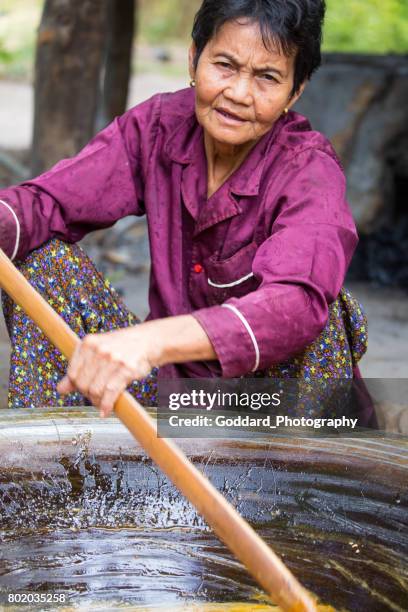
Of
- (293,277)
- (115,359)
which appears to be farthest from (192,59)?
(115,359)

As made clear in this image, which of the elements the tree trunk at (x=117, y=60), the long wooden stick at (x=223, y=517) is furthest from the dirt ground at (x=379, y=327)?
the long wooden stick at (x=223, y=517)

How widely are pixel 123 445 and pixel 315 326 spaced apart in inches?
17.6

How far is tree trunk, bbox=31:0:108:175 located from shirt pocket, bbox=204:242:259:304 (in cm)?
241

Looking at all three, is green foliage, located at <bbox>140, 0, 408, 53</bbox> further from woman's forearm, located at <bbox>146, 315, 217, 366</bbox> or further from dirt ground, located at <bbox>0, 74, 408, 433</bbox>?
woman's forearm, located at <bbox>146, 315, 217, 366</bbox>

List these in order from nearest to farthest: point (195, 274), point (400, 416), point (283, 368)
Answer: point (283, 368)
point (195, 274)
point (400, 416)

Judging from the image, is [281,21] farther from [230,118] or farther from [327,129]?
[327,129]

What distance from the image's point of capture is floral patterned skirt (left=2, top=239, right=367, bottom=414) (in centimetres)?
229

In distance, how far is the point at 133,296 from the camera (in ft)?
14.7

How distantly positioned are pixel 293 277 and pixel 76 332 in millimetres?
650

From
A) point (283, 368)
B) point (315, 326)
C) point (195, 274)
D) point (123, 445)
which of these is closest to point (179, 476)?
point (123, 445)

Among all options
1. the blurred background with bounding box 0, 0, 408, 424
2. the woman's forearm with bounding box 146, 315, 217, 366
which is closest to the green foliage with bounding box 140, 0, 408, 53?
the blurred background with bounding box 0, 0, 408, 424

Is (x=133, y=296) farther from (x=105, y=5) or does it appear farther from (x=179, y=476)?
(x=179, y=476)

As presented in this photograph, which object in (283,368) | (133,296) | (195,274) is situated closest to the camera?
(283,368)

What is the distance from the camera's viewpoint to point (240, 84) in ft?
6.95
